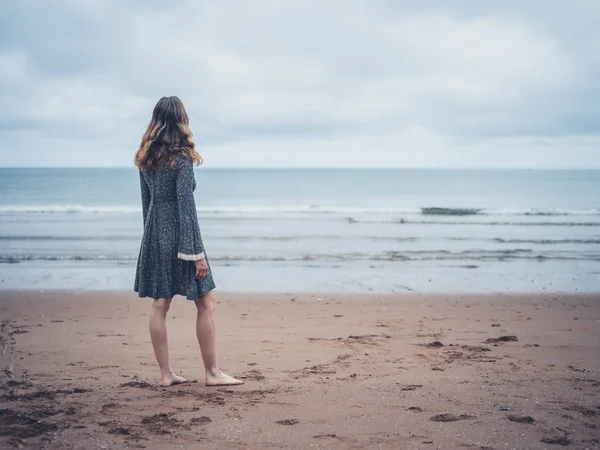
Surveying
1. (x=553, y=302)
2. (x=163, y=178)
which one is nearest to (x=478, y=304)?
(x=553, y=302)

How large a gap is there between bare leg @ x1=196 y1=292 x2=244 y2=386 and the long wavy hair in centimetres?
103

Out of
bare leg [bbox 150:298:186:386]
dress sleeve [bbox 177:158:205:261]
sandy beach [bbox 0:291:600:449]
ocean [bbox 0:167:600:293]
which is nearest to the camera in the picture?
sandy beach [bbox 0:291:600:449]

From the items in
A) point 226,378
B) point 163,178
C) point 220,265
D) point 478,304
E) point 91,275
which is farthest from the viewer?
point 220,265

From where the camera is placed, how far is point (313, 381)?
15.0 feet

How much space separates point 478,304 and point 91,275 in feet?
24.1

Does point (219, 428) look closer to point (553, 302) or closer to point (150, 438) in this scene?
point (150, 438)

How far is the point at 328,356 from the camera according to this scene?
18.0 feet

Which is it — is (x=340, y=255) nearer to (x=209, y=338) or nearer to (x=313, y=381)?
(x=313, y=381)

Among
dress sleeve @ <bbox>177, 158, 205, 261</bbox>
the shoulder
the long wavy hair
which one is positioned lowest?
dress sleeve @ <bbox>177, 158, 205, 261</bbox>

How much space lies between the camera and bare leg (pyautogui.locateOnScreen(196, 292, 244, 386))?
435 centimetres

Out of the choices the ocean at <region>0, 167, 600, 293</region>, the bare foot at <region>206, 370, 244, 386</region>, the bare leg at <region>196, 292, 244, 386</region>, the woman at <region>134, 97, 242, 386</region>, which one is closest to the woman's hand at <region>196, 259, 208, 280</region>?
the woman at <region>134, 97, 242, 386</region>

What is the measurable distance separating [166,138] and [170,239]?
70 centimetres

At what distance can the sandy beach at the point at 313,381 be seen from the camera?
3373 millimetres

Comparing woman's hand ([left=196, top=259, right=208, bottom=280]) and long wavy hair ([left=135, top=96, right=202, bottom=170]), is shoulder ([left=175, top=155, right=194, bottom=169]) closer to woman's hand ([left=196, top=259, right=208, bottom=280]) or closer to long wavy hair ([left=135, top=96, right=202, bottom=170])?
long wavy hair ([left=135, top=96, right=202, bottom=170])
